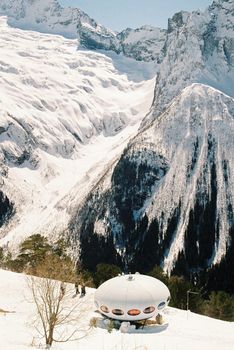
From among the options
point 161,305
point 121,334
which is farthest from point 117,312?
point 121,334

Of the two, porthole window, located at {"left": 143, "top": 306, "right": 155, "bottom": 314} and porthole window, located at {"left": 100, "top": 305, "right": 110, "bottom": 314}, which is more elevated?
porthole window, located at {"left": 143, "top": 306, "right": 155, "bottom": 314}

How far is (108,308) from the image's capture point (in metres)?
59.3

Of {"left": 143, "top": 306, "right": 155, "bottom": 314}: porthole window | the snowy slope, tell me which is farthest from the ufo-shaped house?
the snowy slope

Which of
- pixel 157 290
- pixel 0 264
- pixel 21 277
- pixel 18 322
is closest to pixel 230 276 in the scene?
pixel 0 264

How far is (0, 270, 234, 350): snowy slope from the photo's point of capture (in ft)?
141

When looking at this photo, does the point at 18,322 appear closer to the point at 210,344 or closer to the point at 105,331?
the point at 105,331

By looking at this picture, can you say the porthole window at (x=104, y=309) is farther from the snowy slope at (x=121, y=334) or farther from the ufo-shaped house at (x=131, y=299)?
the snowy slope at (x=121, y=334)

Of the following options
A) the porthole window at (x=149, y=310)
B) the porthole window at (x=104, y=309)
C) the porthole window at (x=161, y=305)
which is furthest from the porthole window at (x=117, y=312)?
the porthole window at (x=161, y=305)

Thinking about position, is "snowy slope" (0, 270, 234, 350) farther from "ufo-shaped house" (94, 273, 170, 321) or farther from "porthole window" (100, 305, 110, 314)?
"ufo-shaped house" (94, 273, 170, 321)

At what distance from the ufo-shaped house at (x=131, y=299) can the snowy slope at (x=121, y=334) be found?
2.47m

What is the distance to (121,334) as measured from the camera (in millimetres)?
52781

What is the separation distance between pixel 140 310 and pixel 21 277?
97.6ft

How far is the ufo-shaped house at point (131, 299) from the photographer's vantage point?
2295 inches

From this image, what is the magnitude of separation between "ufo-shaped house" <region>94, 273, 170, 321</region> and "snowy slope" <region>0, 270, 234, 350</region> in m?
2.47
